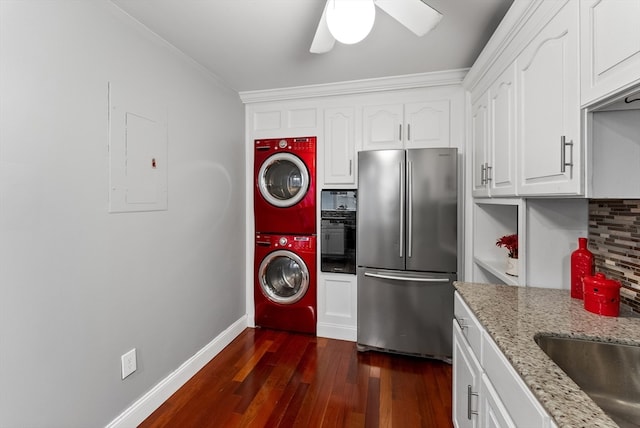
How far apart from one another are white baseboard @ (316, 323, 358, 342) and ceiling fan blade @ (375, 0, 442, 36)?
8.29 ft

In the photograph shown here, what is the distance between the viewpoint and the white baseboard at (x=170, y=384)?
5.75 feet

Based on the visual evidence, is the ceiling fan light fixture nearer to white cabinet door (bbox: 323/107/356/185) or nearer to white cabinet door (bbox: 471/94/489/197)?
white cabinet door (bbox: 471/94/489/197)

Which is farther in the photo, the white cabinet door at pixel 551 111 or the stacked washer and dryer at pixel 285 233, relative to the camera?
the stacked washer and dryer at pixel 285 233

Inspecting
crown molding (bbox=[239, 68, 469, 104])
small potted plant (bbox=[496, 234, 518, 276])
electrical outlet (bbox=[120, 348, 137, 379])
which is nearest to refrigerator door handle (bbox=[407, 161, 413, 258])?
small potted plant (bbox=[496, 234, 518, 276])

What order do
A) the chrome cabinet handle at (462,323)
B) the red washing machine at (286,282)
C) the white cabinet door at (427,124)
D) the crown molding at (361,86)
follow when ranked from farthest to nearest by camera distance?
the red washing machine at (286,282), the white cabinet door at (427,124), the crown molding at (361,86), the chrome cabinet handle at (462,323)

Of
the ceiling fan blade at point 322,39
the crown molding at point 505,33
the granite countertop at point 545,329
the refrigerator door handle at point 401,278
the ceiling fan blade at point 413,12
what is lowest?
the refrigerator door handle at point 401,278

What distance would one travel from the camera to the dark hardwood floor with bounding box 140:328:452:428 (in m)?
1.85

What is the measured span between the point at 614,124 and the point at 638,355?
812mm

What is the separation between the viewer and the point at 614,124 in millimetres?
1087

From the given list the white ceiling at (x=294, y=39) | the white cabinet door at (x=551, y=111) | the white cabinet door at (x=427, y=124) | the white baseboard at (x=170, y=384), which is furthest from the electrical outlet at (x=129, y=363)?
the white cabinet door at (x=427, y=124)

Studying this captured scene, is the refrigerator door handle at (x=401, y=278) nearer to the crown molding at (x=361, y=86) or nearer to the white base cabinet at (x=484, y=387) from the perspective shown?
the white base cabinet at (x=484, y=387)

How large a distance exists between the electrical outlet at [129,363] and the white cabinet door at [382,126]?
242cm

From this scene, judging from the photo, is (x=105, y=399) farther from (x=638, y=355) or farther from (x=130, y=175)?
(x=638, y=355)

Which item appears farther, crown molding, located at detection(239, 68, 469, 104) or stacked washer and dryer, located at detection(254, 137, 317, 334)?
stacked washer and dryer, located at detection(254, 137, 317, 334)
